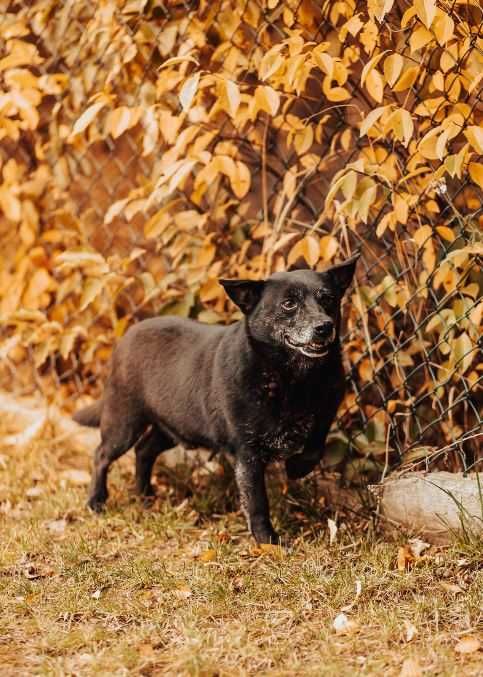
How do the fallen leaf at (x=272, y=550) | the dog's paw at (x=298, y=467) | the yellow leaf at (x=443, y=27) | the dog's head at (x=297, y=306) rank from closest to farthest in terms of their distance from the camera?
1. the yellow leaf at (x=443, y=27)
2. the dog's head at (x=297, y=306)
3. the fallen leaf at (x=272, y=550)
4. the dog's paw at (x=298, y=467)

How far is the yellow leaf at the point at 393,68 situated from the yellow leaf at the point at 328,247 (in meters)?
0.63

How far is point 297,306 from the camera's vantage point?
2.68m

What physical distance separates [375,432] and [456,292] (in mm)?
677

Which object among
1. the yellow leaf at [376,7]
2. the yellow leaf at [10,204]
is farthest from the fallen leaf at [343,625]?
the yellow leaf at [10,204]

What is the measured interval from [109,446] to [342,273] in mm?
1137

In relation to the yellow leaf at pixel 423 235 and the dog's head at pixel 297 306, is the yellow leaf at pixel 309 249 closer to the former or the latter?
the dog's head at pixel 297 306

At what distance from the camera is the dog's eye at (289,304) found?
2.69 meters

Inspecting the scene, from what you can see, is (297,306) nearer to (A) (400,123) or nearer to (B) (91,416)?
(A) (400,123)

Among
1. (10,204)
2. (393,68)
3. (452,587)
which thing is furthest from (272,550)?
(10,204)

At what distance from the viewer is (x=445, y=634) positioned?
2.19 m

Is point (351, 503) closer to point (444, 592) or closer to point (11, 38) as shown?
point (444, 592)

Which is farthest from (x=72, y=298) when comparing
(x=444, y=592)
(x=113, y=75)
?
(x=444, y=592)

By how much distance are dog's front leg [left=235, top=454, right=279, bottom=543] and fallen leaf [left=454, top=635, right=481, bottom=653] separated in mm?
835

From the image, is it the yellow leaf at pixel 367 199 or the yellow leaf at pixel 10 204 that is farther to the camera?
the yellow leaf at pixel 10 204
